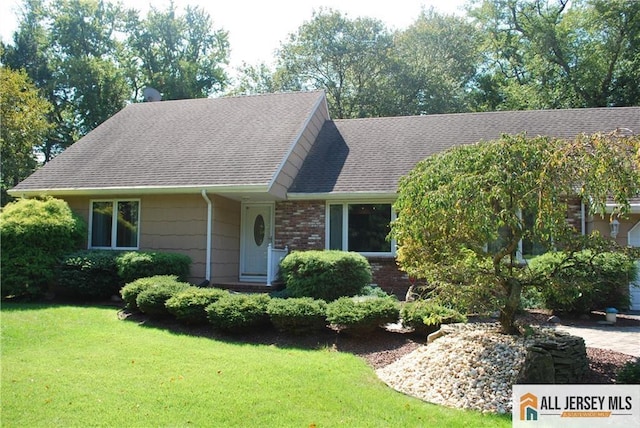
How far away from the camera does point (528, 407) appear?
5047mm

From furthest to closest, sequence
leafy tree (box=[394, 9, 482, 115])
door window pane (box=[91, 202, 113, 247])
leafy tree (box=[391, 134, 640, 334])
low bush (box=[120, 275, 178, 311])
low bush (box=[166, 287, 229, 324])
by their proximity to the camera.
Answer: leafy tree (box=[394, 9, 482, 115]), door window pane (box=[91, 202, 113, 247]), low bush (box=[120, 275, 178, 311]), low bush (box=[166, 287, 229, 324]), leafy tree (box=[391, 134, 640, 334])

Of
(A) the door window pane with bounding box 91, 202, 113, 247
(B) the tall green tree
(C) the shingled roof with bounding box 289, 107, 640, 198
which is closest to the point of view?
(C) the shingled roof with bounding box 289, 107, 640, 198

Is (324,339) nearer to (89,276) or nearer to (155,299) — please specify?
(155,299)

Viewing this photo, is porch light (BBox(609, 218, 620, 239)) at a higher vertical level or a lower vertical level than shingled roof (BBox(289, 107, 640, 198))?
lower

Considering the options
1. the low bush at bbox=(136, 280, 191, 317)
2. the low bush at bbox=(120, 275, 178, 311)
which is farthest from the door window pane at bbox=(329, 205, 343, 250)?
the low bush at bbox=(136, 280, 191, 317)

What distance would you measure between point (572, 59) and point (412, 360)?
24.6 meters

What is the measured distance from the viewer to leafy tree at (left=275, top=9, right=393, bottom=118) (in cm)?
3088

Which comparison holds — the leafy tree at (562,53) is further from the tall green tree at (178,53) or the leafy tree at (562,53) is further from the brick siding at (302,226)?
the tall green tree at (178,53)

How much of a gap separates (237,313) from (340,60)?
1056 inches

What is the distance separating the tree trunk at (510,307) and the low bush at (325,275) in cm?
412

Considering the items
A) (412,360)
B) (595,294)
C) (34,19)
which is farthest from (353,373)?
(34,19)

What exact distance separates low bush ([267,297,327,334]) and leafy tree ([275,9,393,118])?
23.6 metres

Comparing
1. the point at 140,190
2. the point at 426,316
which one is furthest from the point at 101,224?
the point at 426,316

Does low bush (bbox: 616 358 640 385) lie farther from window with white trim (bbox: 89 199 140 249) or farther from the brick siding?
window with white trim (bbox: 89 199 140 249)
